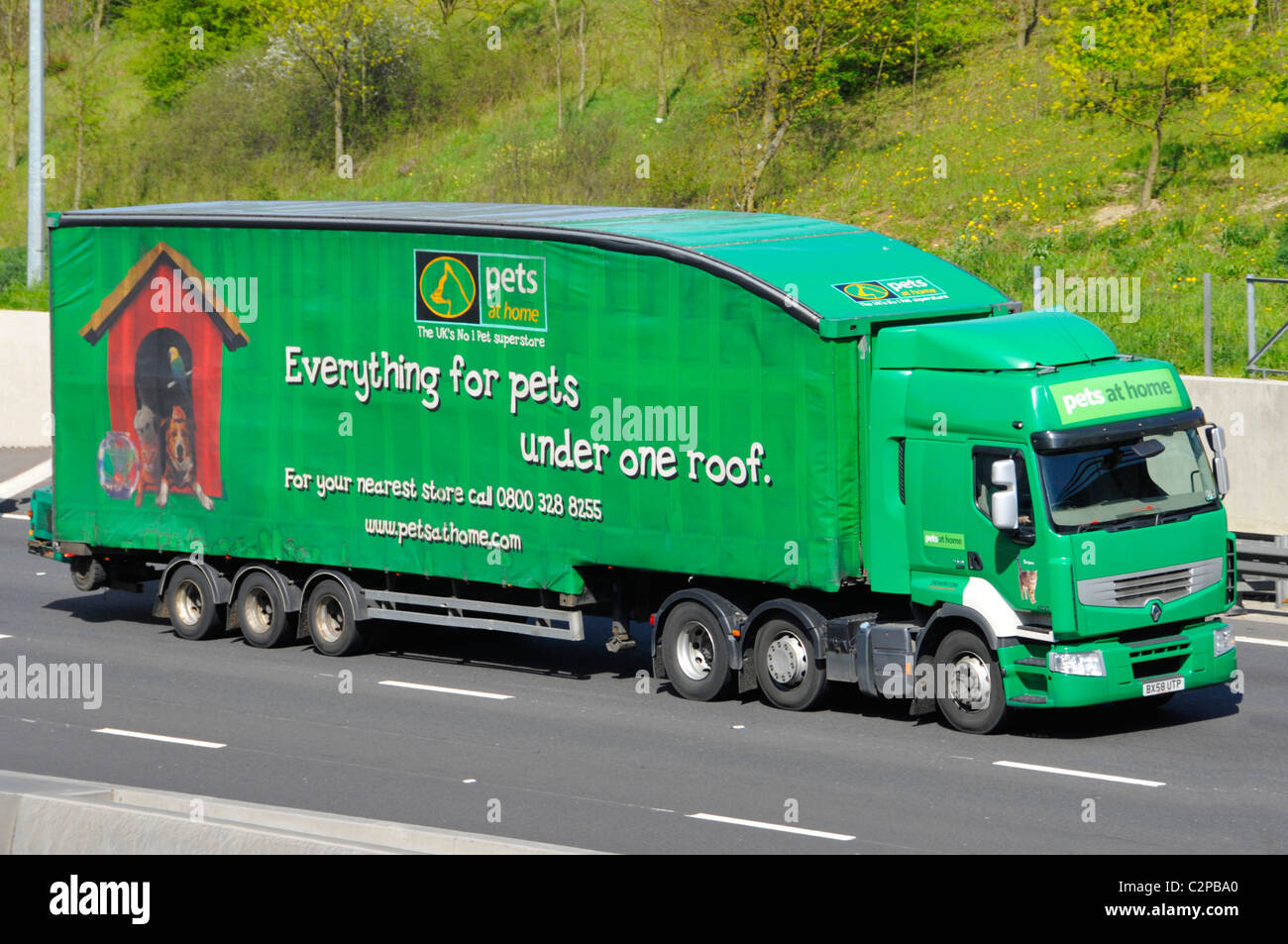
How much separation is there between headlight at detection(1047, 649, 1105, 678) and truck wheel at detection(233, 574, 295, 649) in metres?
8.23

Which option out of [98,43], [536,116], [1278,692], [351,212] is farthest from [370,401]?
[98,43]

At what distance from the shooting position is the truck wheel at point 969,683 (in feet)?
48.1

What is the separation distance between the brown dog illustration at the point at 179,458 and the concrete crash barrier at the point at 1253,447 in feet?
38.9

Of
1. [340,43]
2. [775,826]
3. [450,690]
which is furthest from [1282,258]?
[340,43]

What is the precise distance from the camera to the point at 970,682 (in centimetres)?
1487

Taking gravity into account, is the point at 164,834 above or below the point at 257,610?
below

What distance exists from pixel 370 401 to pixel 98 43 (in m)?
47.8

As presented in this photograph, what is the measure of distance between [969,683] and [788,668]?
1.64 m

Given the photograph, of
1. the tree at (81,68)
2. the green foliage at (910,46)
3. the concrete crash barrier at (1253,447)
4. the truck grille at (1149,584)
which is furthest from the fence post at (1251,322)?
the tree at (81,68)

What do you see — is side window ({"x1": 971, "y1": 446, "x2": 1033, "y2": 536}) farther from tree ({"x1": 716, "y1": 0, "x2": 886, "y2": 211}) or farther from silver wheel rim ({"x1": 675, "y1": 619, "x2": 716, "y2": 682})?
tree ({"x1": 716, "y1": 0, "x2": 886, "y2": 211})

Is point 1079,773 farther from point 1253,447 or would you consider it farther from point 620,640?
point 1253,447

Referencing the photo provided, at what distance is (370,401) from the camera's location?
17875mm
